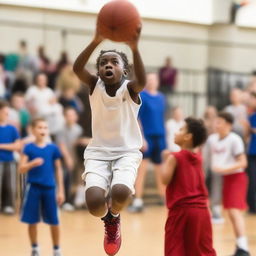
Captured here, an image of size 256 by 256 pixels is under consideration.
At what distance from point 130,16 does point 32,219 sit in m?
2.71

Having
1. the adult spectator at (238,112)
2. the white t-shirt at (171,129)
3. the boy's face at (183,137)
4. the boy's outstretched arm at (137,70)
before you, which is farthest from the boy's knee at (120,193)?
the adult spectator at (238,112)

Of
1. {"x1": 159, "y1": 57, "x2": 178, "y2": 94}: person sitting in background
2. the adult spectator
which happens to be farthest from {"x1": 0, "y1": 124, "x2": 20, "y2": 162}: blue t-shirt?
{"x1": 159, "y1": 57, "x2": 178, "y2": 94}: person sitting in background

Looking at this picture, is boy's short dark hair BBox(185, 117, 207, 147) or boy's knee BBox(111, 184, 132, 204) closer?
boy's knee BBox(111, 184, 132, 204)

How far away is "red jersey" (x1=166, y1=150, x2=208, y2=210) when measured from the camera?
20.2ft

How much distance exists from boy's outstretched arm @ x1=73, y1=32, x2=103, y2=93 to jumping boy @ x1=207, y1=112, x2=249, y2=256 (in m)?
2.40

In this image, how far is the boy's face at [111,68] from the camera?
5.57 meters

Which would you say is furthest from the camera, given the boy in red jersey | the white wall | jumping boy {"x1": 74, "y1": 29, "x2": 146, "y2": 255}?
the white wall

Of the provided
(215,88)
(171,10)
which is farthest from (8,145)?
(171,10)

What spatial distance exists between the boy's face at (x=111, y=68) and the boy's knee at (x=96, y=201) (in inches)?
31.5

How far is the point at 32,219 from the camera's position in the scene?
725cm

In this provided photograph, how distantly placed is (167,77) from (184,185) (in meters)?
9.21

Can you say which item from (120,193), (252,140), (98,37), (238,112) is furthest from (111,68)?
(238,112)

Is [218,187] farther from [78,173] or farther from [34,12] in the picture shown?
[34,12]

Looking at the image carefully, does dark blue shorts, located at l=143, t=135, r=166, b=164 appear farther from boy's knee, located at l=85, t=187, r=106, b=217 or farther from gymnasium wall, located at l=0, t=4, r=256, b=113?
boy's knee, located at l=85, t=187, r=106, b=217
